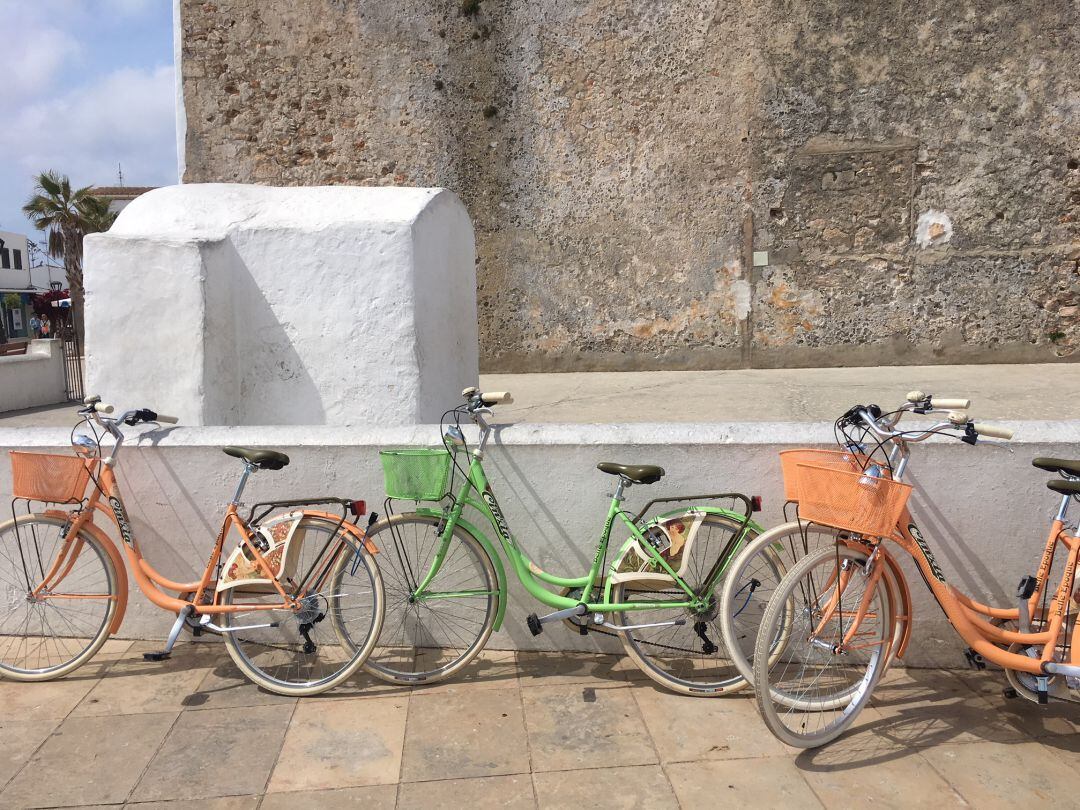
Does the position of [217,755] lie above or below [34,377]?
below

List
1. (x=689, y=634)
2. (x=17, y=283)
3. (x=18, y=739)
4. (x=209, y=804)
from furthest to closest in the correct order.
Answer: (x=17, y=283) → (x=689, y=634) → (x=18, y=739) → (x=209, y=804)

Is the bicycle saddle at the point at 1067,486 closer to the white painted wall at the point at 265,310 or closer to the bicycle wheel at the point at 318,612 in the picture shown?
the bicycle wheel at the point at 318,612

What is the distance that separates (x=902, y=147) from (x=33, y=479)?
1011cm

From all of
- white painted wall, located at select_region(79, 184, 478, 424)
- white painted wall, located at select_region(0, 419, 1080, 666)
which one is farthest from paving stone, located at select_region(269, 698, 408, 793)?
white painted wall, located at select_region(79, 184, 478, 424)

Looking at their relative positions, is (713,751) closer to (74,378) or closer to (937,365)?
(937,365)

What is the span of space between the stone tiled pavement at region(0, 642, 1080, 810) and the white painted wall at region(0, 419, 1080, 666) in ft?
1.11

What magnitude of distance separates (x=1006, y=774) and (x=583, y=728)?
4.05 feet

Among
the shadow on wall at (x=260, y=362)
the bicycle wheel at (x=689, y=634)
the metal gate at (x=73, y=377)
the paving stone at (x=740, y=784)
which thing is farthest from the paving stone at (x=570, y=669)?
the metal gate at (x=73, y=377)

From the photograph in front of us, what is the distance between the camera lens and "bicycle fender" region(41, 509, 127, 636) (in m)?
3.08

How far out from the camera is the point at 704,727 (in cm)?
269

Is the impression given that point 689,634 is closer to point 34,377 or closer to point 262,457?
point 262,457

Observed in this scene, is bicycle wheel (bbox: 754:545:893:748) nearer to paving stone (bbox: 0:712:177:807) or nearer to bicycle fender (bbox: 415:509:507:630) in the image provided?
bicycle fender (bbox: 415:509:507:630)

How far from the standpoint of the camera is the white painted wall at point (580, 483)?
2865 mm

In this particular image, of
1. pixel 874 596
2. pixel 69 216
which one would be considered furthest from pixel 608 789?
pixel 69 216
